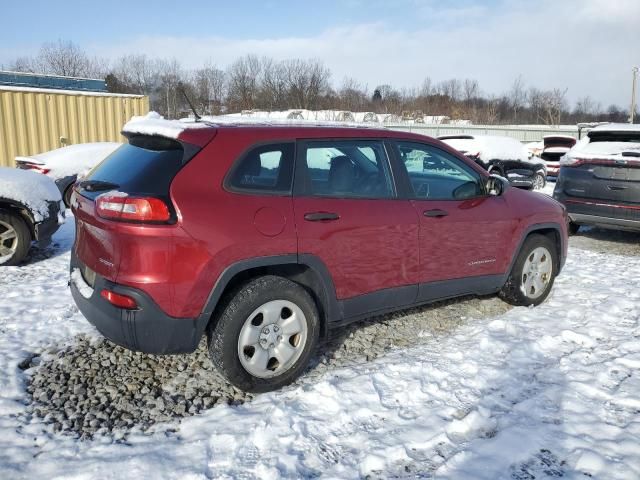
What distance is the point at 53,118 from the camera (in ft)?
41.1

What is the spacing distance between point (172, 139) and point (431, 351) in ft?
7.91

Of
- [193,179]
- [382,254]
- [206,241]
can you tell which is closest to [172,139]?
[193,179]

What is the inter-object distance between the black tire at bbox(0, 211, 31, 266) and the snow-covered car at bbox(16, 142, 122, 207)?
367 cm

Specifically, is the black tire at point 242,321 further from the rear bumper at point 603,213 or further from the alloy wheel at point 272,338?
the rear bumper at point 603,213

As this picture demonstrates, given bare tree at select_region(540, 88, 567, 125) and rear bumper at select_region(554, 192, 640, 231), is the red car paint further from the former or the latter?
bare tree at select_region(540, 88, 567, 125)

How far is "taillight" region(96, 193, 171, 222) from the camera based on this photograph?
2.74 meters

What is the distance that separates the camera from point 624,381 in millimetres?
3404

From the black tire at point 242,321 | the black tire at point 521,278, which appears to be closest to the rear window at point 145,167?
the black tire at point 242,321

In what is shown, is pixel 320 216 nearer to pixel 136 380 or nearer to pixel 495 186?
pixel 136 380

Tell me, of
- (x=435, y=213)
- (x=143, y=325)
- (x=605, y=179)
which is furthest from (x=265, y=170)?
(x=605, y=179)

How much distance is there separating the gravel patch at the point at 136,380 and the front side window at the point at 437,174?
1.17 meters

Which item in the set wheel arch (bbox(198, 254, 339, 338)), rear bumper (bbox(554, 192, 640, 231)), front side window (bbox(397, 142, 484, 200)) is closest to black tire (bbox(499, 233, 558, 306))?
front side window (bbox(397, 142, 484, 200))

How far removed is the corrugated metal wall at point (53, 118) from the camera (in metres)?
12.0

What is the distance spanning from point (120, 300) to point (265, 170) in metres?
1.14
